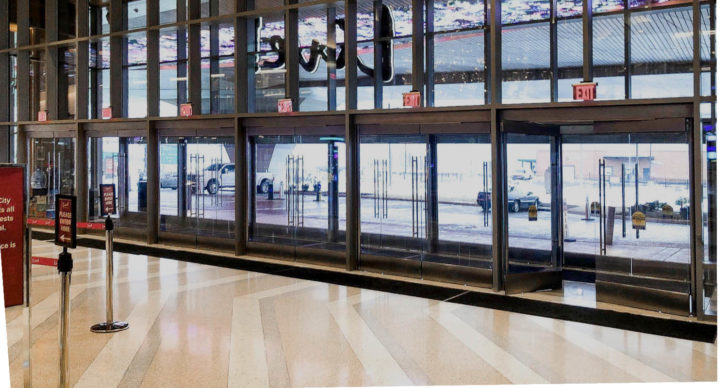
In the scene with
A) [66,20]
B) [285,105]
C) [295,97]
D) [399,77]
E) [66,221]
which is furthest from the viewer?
[66,20]

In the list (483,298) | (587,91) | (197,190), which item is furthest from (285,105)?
(587,91)

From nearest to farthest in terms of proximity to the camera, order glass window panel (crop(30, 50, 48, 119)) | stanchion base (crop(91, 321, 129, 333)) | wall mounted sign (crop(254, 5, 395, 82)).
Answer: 1. stanchion base (crop(91, 321, 129, 333))
2. wall mounted sign (crop(254, 5, 395, 82))
3. glass window panel (crop(30, 50, 48, 119))

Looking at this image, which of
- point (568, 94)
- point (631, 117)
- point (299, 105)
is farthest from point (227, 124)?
point (631, 117)

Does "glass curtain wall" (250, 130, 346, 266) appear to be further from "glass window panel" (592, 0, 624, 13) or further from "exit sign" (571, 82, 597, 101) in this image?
"glass window panel" (592, 0, 624, 13)

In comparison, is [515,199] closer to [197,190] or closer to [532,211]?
[532,211]

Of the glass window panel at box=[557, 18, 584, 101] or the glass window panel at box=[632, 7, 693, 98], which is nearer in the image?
the glass window panel at box=[632, 7, 693, 98]

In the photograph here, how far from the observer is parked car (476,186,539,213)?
300 inches

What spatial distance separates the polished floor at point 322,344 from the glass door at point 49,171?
629 cm

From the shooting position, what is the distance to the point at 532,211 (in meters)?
7.85

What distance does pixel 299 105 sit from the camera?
959 cm

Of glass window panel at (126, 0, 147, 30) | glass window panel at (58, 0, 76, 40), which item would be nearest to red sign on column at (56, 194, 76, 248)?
glass window panel at (126, 0, 147, 30)

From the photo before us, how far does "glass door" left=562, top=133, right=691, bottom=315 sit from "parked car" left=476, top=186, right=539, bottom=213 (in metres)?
0.69

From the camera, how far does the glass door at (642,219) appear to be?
642 centimetres

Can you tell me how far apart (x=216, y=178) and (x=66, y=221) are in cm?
586
